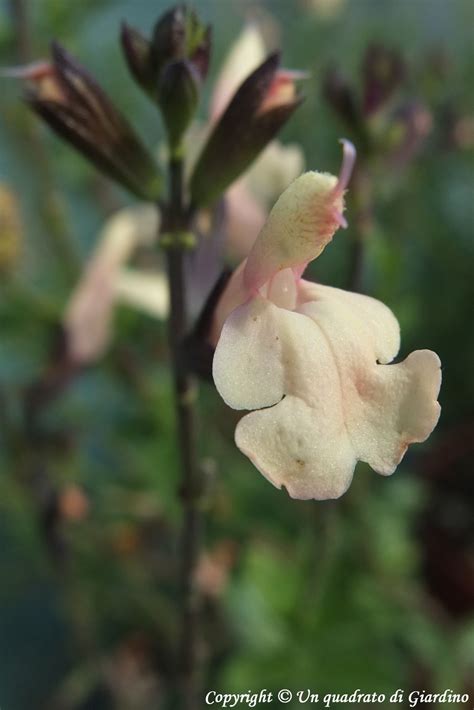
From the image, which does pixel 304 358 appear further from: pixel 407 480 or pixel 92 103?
pixel 407 480

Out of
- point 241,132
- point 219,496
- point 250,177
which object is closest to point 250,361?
point 241,132

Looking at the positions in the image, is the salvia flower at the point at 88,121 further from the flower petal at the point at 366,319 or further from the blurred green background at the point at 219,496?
the blurred green background at the point at 219,496

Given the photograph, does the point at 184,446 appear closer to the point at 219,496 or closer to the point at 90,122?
the point at 90,122

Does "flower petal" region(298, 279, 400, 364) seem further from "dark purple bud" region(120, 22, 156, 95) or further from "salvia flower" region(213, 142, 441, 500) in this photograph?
"dark purple bud" region(120, 22, 156, 95)

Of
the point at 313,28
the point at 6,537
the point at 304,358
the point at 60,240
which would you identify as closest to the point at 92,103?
the point at 304,358

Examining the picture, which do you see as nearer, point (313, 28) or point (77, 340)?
point (77, 340)

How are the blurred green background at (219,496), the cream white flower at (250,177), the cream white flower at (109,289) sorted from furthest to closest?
the blurred green background at (219,496)
the cream white flower at (109,289)
the cream white flower at (250,177)

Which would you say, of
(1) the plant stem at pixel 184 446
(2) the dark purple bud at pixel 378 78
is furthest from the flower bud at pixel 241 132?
(2) the dark purple bud at pixel 378 78
